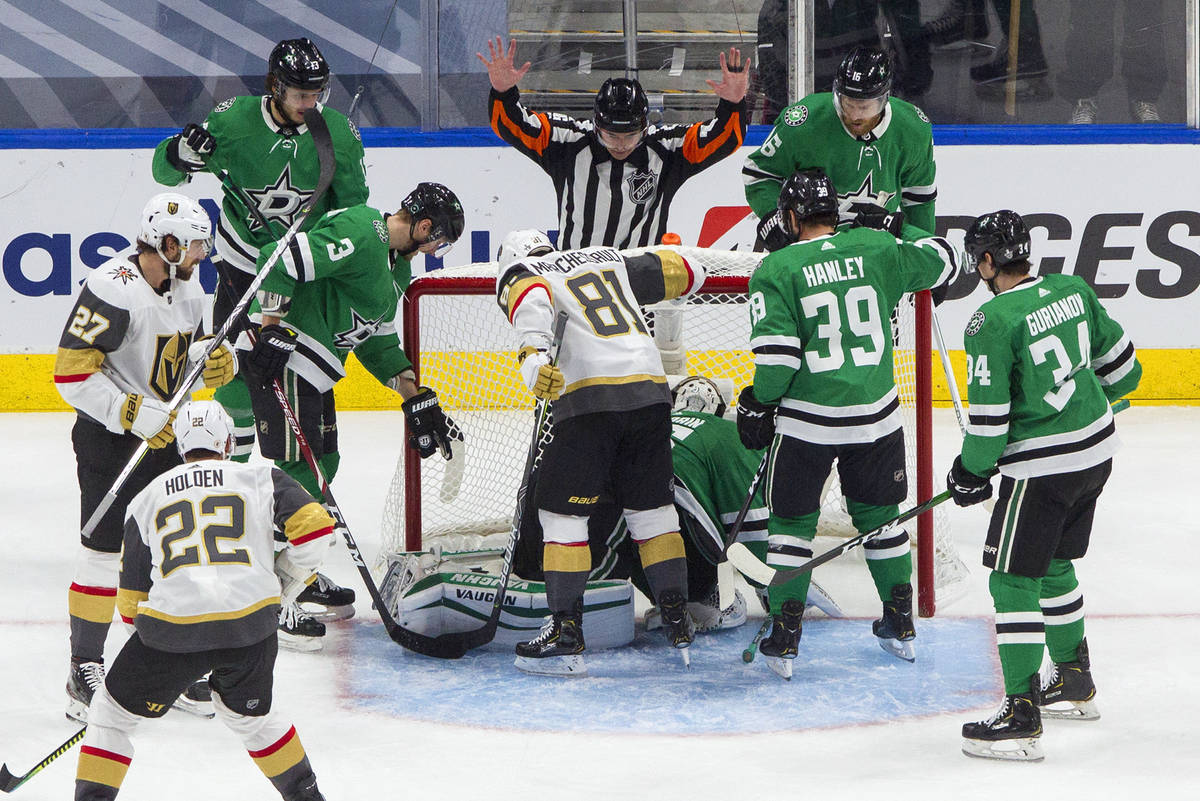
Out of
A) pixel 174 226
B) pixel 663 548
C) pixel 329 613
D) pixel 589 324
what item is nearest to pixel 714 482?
pixel 663 548

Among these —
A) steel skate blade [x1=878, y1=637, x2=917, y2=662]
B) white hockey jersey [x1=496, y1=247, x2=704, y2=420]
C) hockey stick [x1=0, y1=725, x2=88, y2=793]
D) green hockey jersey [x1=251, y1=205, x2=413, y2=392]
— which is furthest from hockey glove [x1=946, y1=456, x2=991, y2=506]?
hockey stick [x1=0, y1=725, x2=88, y2=793]

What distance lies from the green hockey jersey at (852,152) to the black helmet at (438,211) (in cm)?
94

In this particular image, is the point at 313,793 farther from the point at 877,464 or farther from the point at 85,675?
the point at 877,464

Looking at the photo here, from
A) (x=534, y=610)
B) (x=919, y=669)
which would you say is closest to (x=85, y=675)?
(x=534, y=610)

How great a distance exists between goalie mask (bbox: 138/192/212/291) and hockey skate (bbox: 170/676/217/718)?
0.91 m

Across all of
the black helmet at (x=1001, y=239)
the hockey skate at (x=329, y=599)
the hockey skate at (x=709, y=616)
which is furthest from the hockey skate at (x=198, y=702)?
the black helmet at (x=1001, y=239)

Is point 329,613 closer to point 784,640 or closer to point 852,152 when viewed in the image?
point 784,640

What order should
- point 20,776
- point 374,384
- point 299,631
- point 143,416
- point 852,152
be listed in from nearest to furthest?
1. point 20,776
2. point 143,416
3. point 299,631
4. point 852,152
5. point 374,384

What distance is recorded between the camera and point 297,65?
4.04 metres

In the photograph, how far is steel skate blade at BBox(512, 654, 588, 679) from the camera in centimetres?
349

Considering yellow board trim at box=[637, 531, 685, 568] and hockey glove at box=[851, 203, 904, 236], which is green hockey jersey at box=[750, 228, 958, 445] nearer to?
yellow board trim at box=[637, 531, 685, 568]

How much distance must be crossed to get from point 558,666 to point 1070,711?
1119 millimetres

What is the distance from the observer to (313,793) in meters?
2.60

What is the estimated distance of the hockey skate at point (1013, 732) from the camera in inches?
117
